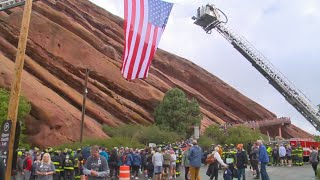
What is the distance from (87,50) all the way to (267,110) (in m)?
42.2

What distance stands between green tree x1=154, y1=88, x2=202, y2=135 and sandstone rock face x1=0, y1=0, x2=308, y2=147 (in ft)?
7.27

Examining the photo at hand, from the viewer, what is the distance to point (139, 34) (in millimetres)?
13156

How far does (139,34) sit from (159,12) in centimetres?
123

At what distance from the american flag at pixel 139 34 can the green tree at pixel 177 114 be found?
1442 inches

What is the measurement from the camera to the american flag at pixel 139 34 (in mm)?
12945

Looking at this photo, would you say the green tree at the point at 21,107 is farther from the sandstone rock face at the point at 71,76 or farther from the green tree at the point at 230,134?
the green tree at the point at 230,134

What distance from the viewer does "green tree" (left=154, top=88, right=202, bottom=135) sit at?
167 ft

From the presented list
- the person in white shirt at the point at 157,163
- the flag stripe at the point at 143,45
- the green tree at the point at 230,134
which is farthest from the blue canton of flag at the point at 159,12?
the green tree at the point at 230,134

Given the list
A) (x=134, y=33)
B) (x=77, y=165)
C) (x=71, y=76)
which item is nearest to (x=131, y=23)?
(x=134, y=33)

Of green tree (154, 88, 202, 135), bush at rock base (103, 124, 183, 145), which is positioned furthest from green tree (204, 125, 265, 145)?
bush at rock base (103, 124, 183, 145)

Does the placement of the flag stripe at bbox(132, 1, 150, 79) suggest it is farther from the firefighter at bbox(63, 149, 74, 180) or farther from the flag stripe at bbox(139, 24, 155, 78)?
the firefighter at bbox(63, 149, 74, 180)

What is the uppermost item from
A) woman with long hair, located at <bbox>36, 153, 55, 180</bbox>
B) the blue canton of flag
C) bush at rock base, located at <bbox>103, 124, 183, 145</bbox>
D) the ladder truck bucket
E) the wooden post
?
the ladder truck bucket

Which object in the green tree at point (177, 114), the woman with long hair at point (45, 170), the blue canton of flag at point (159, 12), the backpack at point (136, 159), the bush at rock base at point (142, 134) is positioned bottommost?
the woman with long hair at point (45, 170)

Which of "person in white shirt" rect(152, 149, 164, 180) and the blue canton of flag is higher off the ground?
the blue canton of flag
